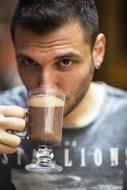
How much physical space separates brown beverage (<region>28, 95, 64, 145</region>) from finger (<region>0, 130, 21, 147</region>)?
0.08 metres

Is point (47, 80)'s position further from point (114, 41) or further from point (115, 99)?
point (114, 41)

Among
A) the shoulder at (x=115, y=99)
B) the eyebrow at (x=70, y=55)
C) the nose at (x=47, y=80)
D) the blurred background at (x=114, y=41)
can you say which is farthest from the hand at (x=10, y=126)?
the blurred background at (x=114, y=41)

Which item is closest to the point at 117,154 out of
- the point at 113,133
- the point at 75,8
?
the point at 113,133

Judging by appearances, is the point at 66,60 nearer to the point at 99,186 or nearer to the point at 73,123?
the point at 73,123

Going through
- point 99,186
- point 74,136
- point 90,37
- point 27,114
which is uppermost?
point 90,37

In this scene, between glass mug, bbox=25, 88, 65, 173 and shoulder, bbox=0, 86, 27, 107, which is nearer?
glass mug, bbox=25, 88, 65, 173

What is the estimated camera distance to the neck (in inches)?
92.1

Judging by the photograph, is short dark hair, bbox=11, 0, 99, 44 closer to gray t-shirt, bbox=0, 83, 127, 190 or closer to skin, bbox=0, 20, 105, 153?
skin, bbox=0, 20, 105, 153

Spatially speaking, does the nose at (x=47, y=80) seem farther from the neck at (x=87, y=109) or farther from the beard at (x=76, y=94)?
the neck at (x=87, y=109)

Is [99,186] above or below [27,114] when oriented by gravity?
below

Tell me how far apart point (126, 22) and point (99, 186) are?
291cm

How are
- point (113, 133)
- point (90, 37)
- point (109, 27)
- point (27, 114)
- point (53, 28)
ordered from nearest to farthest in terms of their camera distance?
1. point (27, 114)
2. point (53, 28)
3. point (90, 37)
4. point (113, 133)
5. point (109, 27)

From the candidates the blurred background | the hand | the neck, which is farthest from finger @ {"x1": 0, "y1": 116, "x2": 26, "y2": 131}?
the blurred background

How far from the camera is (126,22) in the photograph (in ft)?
15.9
